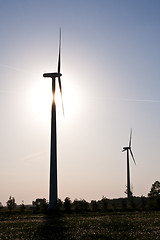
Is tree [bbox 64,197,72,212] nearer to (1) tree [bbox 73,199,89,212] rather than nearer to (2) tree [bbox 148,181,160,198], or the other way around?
(1) tree [bbox 73,199,89,212]

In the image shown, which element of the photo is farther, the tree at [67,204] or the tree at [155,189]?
the tree at [155,189]

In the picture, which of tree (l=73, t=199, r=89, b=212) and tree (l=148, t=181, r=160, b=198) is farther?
tree (l=148, t=181, r=160, b=198)

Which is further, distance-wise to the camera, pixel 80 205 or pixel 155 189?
pixel 155 189

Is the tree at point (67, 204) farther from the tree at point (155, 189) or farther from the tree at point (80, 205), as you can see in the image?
the tree at point (155, 189)

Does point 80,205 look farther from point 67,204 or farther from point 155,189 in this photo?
point 155,189

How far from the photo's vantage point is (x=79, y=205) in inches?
3440

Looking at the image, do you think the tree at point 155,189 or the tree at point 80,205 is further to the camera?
the tree at point 155,189

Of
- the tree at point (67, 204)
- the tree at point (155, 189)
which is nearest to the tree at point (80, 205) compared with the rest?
the tree at point (67, 204)

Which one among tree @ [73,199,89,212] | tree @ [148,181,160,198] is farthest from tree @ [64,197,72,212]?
tree @ [148,181,160,198]

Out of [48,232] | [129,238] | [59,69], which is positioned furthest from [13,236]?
[59,69]

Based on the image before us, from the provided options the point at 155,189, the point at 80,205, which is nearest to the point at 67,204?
the point at 80,205

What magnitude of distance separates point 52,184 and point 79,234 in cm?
4614

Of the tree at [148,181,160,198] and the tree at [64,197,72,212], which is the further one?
the tree at [148,181,160,198]

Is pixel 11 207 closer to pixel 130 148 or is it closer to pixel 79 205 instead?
pixel 79 205
